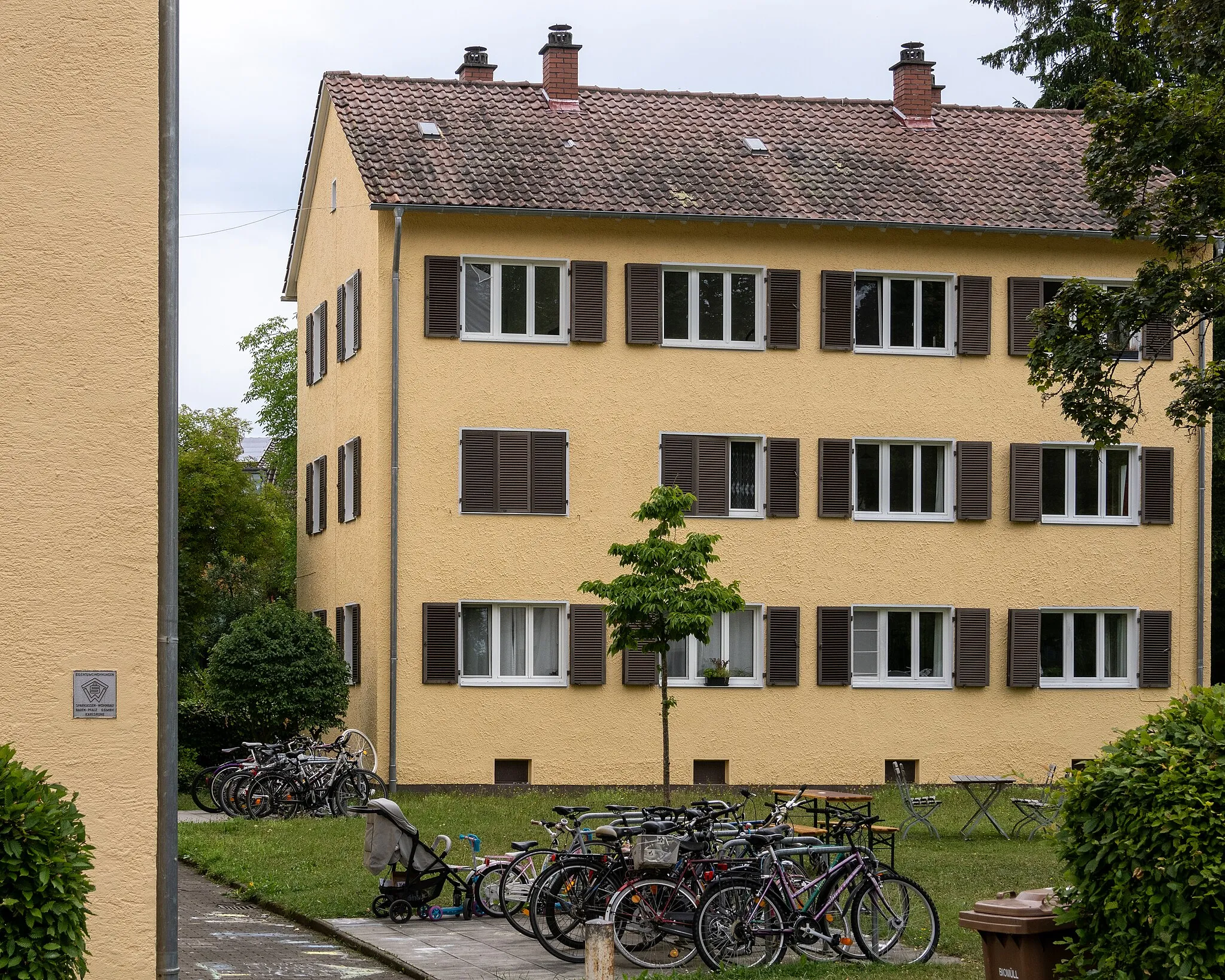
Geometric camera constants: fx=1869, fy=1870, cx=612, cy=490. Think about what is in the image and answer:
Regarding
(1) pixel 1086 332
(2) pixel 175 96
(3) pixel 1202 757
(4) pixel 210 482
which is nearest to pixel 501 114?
(4) pixel 210 482

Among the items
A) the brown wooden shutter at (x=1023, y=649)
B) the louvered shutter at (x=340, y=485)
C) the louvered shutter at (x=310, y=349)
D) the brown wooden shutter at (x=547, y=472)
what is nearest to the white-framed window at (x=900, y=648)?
the brown wooden shutter at (x=1023, y=649)

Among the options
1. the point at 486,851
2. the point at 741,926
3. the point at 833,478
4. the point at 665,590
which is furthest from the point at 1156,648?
the point at 741,926

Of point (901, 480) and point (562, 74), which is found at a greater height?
point (562, 74)

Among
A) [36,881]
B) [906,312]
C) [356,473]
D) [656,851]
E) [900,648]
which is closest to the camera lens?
[36,881]

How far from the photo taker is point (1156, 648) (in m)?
31.8

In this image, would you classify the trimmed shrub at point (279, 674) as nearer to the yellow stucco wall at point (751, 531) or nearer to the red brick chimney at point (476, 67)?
the yellow stucco wall at point (751, 531)

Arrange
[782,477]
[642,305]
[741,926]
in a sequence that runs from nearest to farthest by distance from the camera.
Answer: [741,926], [642,305], [782,477]

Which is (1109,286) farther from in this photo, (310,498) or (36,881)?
(36,881)

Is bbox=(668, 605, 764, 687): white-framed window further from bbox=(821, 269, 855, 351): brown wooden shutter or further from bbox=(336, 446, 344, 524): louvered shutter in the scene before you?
bbox=(336, 446, 344, 524): louvered shutter

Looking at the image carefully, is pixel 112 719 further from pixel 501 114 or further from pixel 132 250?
pixel 501 114

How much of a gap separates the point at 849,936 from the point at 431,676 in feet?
54.4

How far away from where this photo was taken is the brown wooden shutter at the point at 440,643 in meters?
29.2

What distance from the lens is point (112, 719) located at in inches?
431

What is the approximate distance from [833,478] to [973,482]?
241 centimetres
